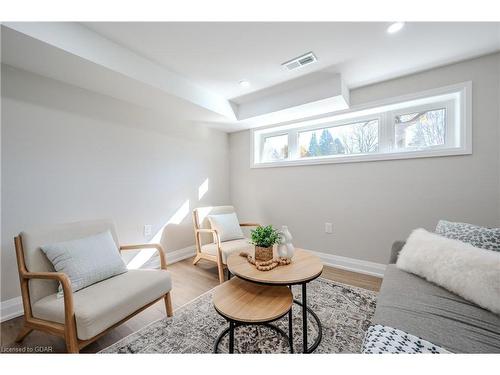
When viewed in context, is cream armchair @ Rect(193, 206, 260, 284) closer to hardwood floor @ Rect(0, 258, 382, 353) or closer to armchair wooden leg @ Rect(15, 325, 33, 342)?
hardwood floor @ Rect(0, 258, 382, 353)

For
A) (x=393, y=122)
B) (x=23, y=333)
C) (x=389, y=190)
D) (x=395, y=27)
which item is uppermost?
(x=395, y=27)

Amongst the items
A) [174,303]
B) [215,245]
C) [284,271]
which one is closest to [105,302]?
[174,303]

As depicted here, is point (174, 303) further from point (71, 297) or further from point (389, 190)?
point (389, 190)

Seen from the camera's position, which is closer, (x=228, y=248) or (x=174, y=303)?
(x=174, y=303)

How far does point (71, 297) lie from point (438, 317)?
1944mm

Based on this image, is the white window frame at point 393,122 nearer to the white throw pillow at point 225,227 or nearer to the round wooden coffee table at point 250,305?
the white throw pillow at point 225,227

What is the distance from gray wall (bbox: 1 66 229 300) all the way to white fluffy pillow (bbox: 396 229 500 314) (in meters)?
2.72

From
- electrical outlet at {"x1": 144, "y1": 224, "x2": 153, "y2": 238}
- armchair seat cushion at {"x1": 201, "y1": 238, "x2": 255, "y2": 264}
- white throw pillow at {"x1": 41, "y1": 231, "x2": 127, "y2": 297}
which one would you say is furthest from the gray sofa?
electrical outlet at {"x1": 144, "y1": 224, "x2": 153, "y2": 238}

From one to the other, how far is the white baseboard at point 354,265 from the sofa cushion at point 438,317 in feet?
3.99

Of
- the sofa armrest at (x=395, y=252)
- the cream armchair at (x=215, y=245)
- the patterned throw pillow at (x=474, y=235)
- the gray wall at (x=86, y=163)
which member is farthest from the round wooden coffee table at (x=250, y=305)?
the gray wall at (x=86, y=163)

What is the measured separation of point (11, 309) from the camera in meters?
1.73

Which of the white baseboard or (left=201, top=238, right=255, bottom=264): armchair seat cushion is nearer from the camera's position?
(left=201, top=238, right=255, bottom=264): armchair seat cushion

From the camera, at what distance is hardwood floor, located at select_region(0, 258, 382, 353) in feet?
4.59
